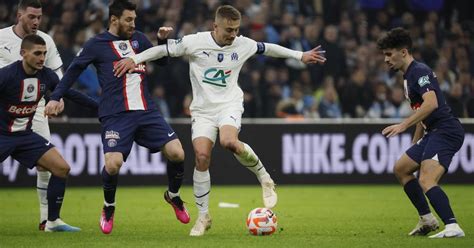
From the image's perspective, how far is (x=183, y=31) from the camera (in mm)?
18922

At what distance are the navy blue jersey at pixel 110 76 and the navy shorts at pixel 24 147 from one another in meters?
0.71

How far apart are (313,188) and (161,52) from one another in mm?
8232

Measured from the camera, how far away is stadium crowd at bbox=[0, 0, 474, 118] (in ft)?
61.0

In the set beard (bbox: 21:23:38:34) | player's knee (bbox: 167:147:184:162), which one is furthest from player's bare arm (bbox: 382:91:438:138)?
beard (bbox: 21:23:38:34)

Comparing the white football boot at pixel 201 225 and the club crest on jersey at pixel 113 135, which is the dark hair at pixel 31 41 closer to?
the club crest on jersey at pixel 113 135

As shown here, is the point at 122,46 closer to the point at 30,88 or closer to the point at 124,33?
the point at 124,33

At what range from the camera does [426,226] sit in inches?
396

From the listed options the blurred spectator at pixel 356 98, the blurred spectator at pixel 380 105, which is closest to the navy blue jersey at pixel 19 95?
the blurred spectator at pixel 356 98

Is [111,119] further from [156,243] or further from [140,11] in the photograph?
[140,11]

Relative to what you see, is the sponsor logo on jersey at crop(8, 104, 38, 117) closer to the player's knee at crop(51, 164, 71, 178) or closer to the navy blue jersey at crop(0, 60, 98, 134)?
the navy blue jersey at crop(0, 60, 98, 134)

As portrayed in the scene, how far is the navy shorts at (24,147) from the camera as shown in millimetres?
10516

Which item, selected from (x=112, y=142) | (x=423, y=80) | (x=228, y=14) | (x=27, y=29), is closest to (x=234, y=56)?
(x=228, y=14)

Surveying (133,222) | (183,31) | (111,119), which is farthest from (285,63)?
(111,119)

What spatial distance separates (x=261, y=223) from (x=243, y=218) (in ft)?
7.73
